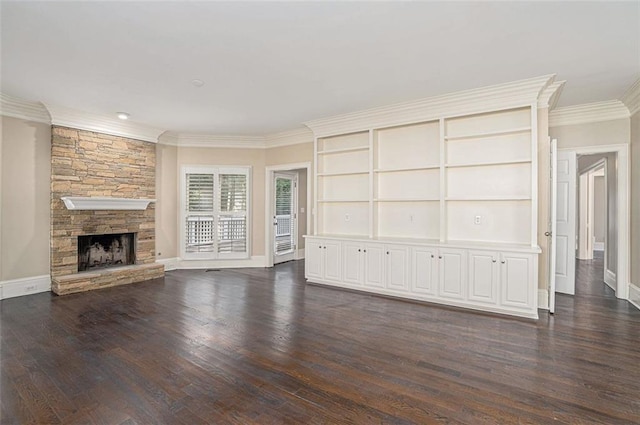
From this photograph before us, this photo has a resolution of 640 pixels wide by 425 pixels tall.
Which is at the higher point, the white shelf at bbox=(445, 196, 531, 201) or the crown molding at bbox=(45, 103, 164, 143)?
the crown molding at bbox=(45, 103, 164, 143)

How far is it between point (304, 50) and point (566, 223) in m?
4.72

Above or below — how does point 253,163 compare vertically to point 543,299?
above

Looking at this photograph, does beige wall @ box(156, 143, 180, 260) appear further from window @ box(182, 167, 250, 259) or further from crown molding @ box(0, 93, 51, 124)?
crown molding @ box(0, 93, 51, 124)

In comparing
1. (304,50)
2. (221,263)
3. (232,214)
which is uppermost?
(304,50)

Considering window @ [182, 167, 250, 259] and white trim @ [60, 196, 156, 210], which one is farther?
window @ [182, 167, 250, 259]

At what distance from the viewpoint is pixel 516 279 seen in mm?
3863

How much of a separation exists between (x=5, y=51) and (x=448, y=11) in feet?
13.4

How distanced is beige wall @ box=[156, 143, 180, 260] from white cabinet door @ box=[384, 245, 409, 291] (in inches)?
176

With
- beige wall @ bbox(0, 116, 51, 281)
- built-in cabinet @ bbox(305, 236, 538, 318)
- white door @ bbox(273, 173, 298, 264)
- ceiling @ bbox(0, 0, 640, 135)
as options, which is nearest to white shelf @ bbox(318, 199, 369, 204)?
built-in cabinet @ bbox(305, 236, 538, 318)

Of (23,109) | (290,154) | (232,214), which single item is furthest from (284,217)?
(23,109)

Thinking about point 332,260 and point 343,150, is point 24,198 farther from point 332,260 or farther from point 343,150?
point 343,150

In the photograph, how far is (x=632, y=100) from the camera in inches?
167

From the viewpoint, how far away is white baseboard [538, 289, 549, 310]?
4.07 m

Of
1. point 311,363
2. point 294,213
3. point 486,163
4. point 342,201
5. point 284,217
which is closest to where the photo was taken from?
point 311,363
